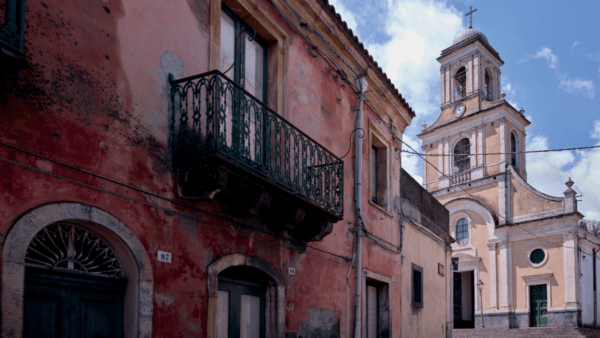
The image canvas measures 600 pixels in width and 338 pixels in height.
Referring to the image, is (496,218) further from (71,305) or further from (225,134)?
(71,305)

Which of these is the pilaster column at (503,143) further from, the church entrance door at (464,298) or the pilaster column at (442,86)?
the church entrance door at (464,298)

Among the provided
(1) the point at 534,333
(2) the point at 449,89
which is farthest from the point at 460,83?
(1) the point at 534,333

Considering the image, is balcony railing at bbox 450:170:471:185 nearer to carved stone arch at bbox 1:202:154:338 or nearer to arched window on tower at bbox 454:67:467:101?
arched window on tower at bbox 454:67:467:101

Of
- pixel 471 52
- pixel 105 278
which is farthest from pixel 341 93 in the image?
pixel 471 52

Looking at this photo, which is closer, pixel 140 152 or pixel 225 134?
pixel 140 152

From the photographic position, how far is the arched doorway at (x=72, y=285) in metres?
4.79

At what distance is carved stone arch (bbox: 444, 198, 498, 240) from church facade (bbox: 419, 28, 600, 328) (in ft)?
0.19

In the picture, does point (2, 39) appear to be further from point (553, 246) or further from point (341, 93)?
point (553, 246)

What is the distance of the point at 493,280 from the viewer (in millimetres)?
32562

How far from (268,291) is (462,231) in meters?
28.8

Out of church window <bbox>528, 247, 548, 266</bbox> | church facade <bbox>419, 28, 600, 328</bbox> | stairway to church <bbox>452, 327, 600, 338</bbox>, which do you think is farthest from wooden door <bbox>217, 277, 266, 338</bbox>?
church window <bbox>528, 247, 548, 266</bbox>

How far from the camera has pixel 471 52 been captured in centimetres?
3719

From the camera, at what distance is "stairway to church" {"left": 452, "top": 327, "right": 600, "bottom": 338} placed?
27109 mm

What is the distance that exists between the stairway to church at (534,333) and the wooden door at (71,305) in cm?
2333
